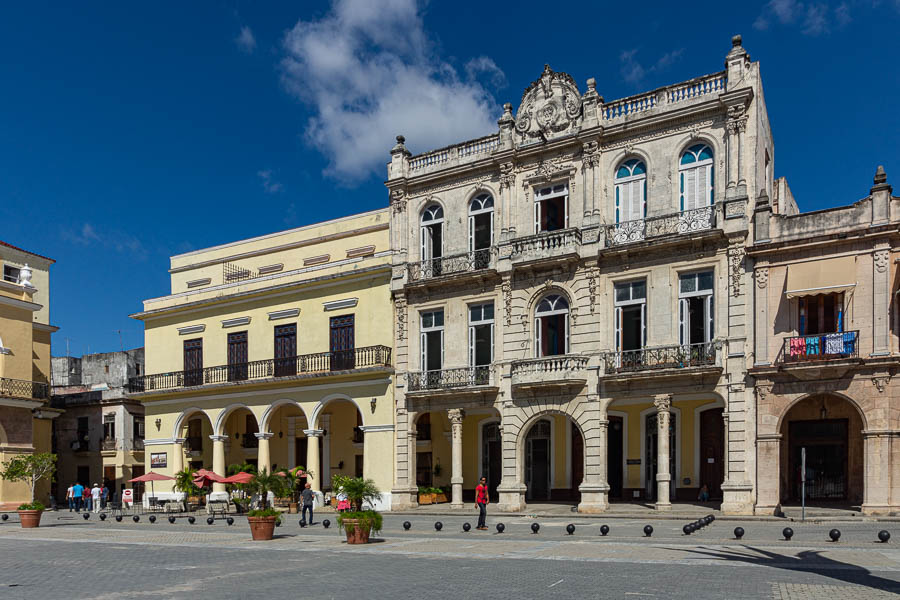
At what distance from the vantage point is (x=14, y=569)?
53.1 feet

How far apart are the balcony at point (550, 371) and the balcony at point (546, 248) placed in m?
3.55

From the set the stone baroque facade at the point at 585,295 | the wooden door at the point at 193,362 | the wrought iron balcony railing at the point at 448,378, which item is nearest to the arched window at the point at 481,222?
the stone baroque facade at the point at 585,295

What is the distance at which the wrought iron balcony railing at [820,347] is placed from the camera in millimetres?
24328

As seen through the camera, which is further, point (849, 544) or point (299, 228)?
point (299, 228)

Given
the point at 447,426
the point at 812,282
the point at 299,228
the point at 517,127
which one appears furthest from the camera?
the point at 299,228

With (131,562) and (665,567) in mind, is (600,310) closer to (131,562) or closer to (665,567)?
(665,567)

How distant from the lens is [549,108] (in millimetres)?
30781

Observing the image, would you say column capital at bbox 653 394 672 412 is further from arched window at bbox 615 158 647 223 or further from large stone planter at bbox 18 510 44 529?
large stone planter at bbox 18 510 44 529

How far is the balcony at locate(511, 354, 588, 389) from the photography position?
2867 cm

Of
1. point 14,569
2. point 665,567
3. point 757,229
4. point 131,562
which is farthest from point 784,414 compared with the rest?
point 14,569

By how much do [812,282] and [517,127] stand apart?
1256cm

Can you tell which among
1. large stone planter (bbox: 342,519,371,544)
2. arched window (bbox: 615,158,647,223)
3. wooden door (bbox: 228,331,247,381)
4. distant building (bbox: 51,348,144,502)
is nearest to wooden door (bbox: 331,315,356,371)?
wooden door (bbox: 228,331,247,381)

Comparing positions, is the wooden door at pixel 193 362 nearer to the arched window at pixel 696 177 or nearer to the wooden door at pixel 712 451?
the wooden door at pixel 712 451

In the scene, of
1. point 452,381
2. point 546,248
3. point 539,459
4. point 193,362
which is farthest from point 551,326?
point 193,362
